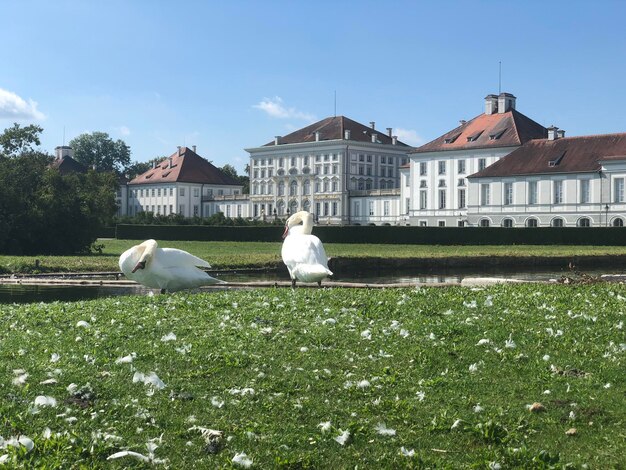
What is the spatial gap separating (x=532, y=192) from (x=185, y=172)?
63701 millimetres

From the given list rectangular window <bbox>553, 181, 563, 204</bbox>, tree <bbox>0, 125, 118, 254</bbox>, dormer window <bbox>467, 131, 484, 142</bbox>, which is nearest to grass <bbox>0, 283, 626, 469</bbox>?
tree <bbox>0, 125, 118, 254</bbox>

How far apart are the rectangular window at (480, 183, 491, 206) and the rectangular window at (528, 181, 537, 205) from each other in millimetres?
4829

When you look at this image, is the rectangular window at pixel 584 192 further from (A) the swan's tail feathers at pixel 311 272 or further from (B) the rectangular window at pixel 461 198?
(A) the swan's tail feathers at pixel 311 272

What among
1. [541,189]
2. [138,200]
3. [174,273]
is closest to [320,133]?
[138,200]

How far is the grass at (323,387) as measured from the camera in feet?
20.2

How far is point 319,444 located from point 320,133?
121958 mm

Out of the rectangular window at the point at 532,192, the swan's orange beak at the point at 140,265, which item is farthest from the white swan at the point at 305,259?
the rectangular window at the point at 532,192

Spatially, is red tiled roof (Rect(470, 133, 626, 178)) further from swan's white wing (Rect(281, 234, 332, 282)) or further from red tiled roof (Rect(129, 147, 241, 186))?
swan's white wing (Rect(281, 234, 332, 282))

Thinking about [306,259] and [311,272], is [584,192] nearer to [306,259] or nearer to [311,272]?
[306,259]

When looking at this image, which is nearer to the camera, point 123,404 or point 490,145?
point 123,404

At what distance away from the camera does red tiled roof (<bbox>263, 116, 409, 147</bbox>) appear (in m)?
126

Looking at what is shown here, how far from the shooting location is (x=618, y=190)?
262 ft

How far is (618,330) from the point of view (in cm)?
924

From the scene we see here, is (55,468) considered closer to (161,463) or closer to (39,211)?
(161,463)
